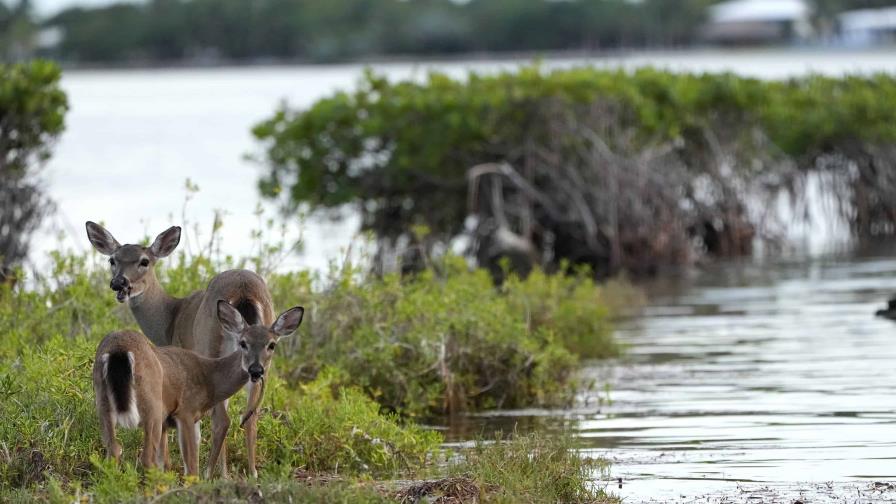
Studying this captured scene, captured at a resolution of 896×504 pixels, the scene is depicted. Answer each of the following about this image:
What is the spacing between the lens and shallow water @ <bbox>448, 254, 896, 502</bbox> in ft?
37.0

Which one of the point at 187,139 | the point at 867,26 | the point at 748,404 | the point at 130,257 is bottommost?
the point at 748,404

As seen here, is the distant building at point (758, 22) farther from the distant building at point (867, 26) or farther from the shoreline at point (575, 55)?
the distant building at point (867, 26)

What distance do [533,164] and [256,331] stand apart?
17.3 metres

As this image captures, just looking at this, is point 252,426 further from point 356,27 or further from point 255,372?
point 356,27

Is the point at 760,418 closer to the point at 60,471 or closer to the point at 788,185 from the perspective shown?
the point at 60,471

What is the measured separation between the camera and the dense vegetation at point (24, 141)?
63.8 feet

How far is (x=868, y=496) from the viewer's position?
10.5 metres

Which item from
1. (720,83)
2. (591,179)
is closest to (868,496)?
(591,179)

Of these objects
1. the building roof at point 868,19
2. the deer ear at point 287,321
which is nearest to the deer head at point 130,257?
the deer ear at point 287,321

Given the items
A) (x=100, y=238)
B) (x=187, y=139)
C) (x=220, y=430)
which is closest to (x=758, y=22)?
(x=187, y=139)

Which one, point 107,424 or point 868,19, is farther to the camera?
point 868,19

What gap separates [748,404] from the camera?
569 inches

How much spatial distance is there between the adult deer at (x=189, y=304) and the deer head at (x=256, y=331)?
47cm

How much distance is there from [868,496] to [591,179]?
16766 millimetres
